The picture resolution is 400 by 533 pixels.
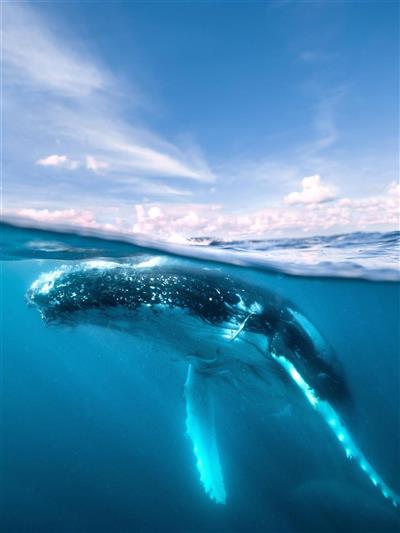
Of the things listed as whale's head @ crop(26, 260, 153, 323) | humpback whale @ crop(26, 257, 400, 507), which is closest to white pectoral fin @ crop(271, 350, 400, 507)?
humpback whale @ crop(26, 257, 400, 507)

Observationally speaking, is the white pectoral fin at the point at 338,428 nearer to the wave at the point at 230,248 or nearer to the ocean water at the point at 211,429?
the ocean water at the point at 211,429

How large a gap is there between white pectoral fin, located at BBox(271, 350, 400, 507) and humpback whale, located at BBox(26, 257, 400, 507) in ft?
0.06

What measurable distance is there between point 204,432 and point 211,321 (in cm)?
358

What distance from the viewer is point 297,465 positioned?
10031 mm

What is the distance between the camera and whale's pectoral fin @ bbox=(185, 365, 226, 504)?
8031 mm

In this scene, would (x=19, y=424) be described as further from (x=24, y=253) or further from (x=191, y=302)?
(x=191, y=302)

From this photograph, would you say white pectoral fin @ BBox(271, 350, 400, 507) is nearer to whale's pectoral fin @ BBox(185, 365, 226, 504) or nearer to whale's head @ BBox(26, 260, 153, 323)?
whale's pectoral fin @ BBox(185, 365, 226, 504)

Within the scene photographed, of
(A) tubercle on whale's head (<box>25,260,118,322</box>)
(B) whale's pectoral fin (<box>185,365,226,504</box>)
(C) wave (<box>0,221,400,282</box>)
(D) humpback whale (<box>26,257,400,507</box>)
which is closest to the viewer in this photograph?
(A) tubercle on whale's head (<box>25,260,118,322</box>)

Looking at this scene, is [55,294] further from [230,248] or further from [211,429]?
[230,248]

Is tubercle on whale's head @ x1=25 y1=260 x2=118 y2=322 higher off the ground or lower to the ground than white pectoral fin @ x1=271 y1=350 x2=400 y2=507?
higher

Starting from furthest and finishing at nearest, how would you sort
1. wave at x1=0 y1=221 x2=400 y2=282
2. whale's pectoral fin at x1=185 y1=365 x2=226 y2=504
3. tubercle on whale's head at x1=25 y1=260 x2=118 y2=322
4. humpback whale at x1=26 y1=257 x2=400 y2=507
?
wave at x1=0 y1=221 x2=400 y2=282 < whale's pectoral fin at x1=185 y1=365 x2=226 y2=504 < humpback whale at x1=26 y1=257 x2=400 y2=507 < tubercle on whale's head at x1=25 y1=260 x2=118 y2=322

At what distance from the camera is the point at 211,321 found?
271 inches

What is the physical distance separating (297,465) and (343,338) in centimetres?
1499

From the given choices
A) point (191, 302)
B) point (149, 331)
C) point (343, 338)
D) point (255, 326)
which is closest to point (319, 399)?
point (255, 326)
